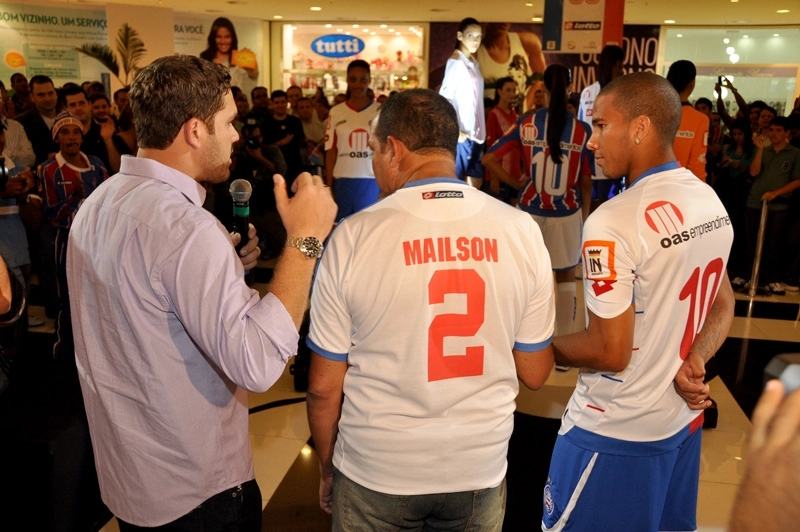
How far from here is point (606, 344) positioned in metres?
1.67

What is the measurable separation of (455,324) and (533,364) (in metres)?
0.27

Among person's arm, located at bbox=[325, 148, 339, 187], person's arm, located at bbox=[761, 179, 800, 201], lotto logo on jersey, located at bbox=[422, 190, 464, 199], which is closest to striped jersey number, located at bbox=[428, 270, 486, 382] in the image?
lotto logo on jersey, located at bbox=[422, 190, 464, 199]

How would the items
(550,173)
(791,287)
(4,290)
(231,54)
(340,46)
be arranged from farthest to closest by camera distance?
(340,46) → (231,54) → (791,287) → (550,173) → (4,290)

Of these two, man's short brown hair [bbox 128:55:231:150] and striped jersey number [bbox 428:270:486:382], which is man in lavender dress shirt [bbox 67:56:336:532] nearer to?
man's short brown hair [bbox 128:55:231:150]

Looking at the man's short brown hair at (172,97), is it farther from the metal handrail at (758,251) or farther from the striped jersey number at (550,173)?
the metal handrail at (758,251)

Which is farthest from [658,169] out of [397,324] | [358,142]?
[358,142]

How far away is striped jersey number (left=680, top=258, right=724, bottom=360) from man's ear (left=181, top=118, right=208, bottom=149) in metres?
1.17

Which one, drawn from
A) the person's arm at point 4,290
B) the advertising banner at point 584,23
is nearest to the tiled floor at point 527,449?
the person's arm at point 4,290

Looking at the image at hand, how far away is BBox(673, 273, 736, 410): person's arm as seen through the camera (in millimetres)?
1755

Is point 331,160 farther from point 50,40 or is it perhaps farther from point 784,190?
point 50,40

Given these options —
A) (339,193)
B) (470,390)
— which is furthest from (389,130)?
(339,193)

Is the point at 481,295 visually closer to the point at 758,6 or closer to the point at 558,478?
the point at 558,478

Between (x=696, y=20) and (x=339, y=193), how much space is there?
11.6 m

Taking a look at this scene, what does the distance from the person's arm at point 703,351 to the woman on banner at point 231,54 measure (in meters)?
12.7
